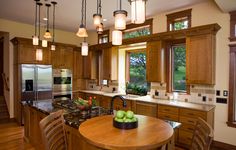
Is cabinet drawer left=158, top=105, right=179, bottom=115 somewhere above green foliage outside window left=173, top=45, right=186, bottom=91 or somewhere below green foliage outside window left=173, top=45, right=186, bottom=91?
below

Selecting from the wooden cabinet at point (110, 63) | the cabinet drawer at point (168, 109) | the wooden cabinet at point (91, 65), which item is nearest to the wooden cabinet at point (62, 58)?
the wooden cabinet at point (91, 65)

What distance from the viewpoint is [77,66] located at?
6.48 meters

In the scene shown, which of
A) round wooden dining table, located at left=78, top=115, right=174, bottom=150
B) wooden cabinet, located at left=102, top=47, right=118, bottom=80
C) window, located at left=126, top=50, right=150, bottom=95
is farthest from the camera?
wooden cabinet, located at left=102, top=47, right=118, bottom=80

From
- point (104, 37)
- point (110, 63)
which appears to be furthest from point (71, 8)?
point (104, 37)

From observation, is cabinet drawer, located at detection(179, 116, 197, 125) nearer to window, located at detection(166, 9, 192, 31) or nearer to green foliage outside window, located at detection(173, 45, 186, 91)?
green foliage outside window, located at detection(173, 45, 186, 91)

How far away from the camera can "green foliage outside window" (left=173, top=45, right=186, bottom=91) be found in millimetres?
4293

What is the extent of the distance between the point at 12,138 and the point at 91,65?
325 cm

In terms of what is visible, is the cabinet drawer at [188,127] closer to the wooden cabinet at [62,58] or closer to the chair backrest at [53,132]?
the chair backrest at [53,132]

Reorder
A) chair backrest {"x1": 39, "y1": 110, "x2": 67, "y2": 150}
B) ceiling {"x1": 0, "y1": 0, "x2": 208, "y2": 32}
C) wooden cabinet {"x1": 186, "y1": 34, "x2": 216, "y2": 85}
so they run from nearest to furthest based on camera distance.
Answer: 1. chair backrest {"x1": 39, "y1": 110, "x2": 67, "y2": 150}
2. wooden cabinet {"x1": 186, "y1": 34, "x2": 216, "y2": 85}
3. ceiling {"x1": 0, "y1": 0, "x2": 208, "y2": 32}

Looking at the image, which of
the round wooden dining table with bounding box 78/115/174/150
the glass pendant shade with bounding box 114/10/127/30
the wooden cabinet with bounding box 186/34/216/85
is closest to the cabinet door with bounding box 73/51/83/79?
the wooden cabinet with bounding box 186/34/216/85

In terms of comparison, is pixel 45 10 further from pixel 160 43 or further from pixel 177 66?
pixel 177 66

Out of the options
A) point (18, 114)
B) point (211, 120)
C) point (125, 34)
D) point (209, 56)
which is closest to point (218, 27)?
point (209, 56)

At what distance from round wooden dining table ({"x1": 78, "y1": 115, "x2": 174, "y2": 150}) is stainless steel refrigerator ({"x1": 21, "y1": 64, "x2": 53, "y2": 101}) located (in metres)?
3.81

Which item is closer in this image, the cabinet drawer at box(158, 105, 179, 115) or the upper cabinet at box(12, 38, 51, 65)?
the cabinet drawer at box(158, 105, 179, 115)
